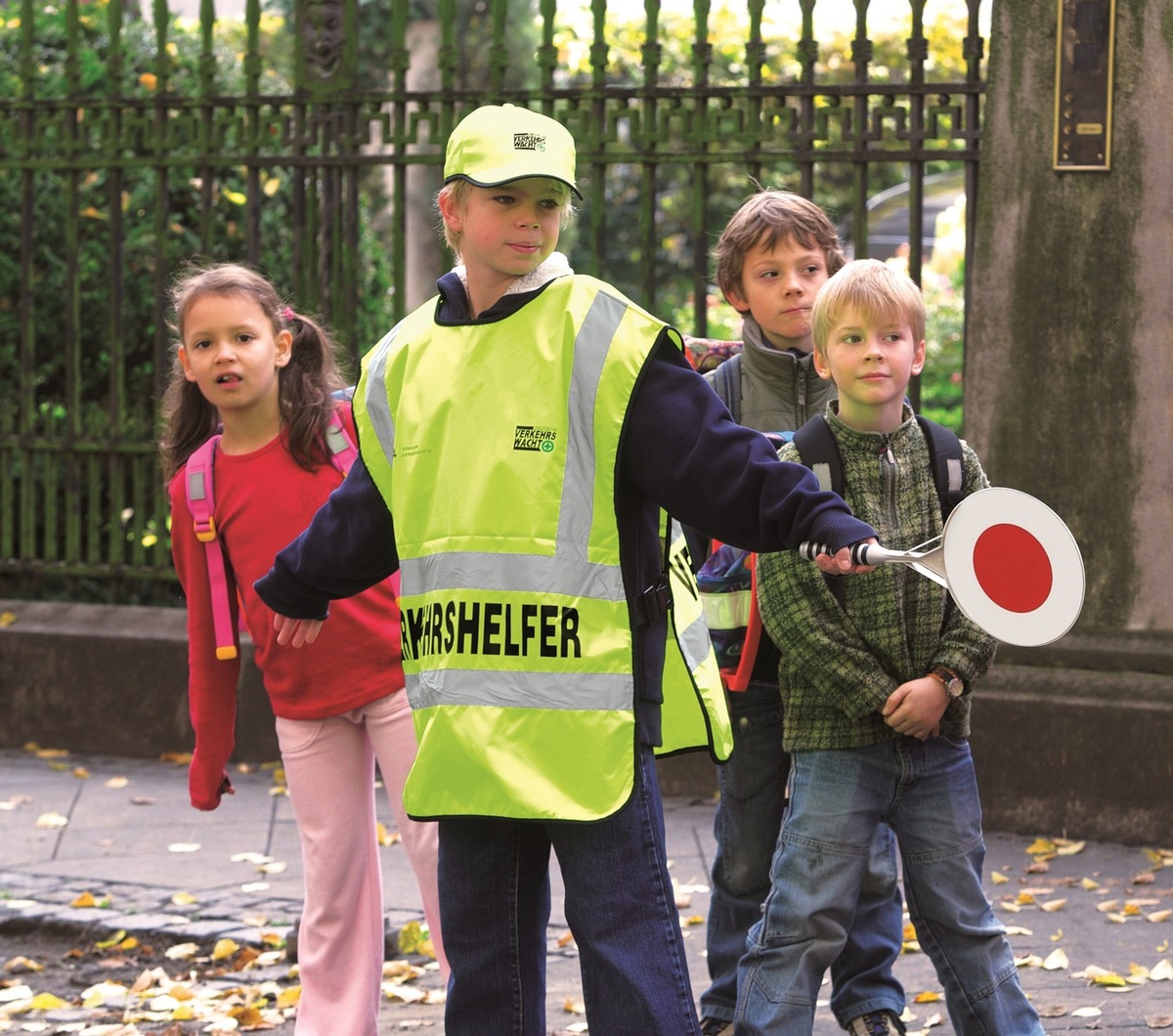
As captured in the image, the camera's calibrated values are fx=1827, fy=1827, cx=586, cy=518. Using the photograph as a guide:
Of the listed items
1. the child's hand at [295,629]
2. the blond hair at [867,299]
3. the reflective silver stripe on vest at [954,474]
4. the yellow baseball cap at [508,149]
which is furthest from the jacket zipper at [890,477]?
the child's hand at [295,629]

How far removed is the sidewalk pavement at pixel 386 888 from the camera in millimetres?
4496

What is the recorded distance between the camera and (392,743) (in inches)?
159

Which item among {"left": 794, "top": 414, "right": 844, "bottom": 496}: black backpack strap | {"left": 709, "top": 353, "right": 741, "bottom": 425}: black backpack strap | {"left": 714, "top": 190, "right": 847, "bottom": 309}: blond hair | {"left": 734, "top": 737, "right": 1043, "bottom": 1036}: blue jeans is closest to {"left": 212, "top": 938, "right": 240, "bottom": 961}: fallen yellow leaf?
{"left": 734, "top": 737, "right": 1043, "bottom": 1036}: blue jeans

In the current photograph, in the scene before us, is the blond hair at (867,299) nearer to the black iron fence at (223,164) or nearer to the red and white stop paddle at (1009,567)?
the red and white stop paddle at (1009,567)

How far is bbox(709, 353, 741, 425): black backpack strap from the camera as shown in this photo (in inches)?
160

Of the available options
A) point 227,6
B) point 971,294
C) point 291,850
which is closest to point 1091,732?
point 971,294

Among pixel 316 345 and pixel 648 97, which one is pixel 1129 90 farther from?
pixel 316 345

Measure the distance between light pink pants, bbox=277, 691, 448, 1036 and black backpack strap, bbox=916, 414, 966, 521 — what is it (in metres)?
1.28

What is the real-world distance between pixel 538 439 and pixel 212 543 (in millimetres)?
1367

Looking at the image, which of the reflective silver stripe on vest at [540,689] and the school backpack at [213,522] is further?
the school backpack at [213,522]

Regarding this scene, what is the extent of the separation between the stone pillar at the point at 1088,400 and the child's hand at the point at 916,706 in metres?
2.74

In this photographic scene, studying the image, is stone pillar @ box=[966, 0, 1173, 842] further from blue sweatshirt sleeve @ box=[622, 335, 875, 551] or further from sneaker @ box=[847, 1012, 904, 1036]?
blue sweatshirt sleeve @ box=[622, 335, 875, 551]

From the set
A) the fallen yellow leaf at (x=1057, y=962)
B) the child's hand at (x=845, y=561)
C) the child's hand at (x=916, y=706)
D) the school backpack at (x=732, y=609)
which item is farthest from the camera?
the fallen yellow leaf at (x=1057, y=962)

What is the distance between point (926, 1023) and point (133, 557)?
439cm
